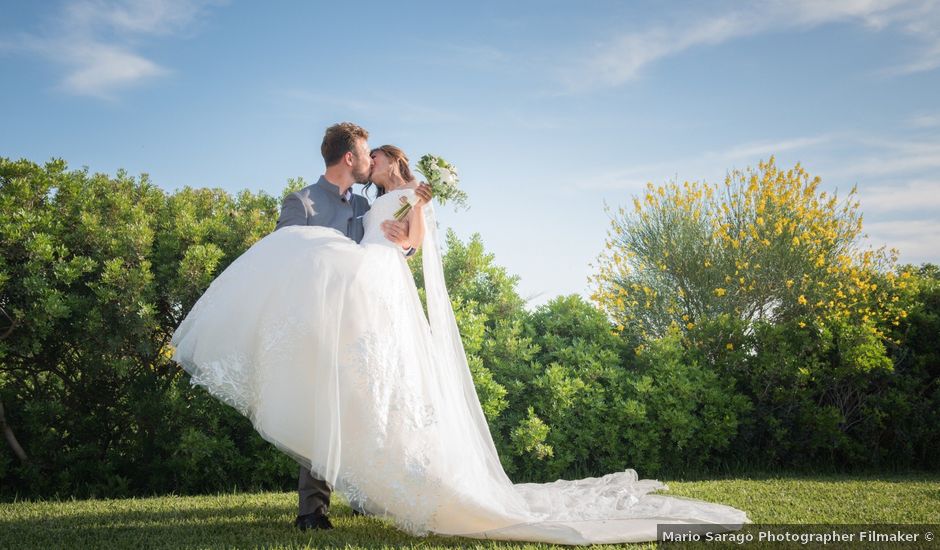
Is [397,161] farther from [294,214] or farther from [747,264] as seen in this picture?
[747,264]

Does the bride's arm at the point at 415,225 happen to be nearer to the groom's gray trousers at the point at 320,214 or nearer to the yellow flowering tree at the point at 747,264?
the groom's gray trousers at the point at 320,214

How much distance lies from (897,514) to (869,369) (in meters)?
3.22

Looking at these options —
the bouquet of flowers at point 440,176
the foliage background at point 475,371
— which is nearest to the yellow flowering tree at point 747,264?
the foliage background at point 475,371

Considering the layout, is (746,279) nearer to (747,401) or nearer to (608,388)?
(747,401)

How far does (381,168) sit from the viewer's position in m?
4.98

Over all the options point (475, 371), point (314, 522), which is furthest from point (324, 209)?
point (475, 371)

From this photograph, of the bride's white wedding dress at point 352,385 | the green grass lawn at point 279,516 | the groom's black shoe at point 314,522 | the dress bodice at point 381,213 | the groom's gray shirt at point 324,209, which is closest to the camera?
the bride's white wedding dress at point 352,385

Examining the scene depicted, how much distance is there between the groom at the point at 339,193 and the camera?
15.4 feet

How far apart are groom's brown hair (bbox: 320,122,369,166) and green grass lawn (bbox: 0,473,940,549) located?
237 cm

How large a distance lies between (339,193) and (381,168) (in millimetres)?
336

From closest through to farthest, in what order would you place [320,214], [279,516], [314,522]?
[314,522]
[320,214]
[279,516]

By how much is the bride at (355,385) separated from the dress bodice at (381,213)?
147 mm

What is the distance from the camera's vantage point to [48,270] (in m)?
6.72

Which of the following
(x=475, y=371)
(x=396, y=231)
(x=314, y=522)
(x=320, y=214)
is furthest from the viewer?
(x=475, y=371)
